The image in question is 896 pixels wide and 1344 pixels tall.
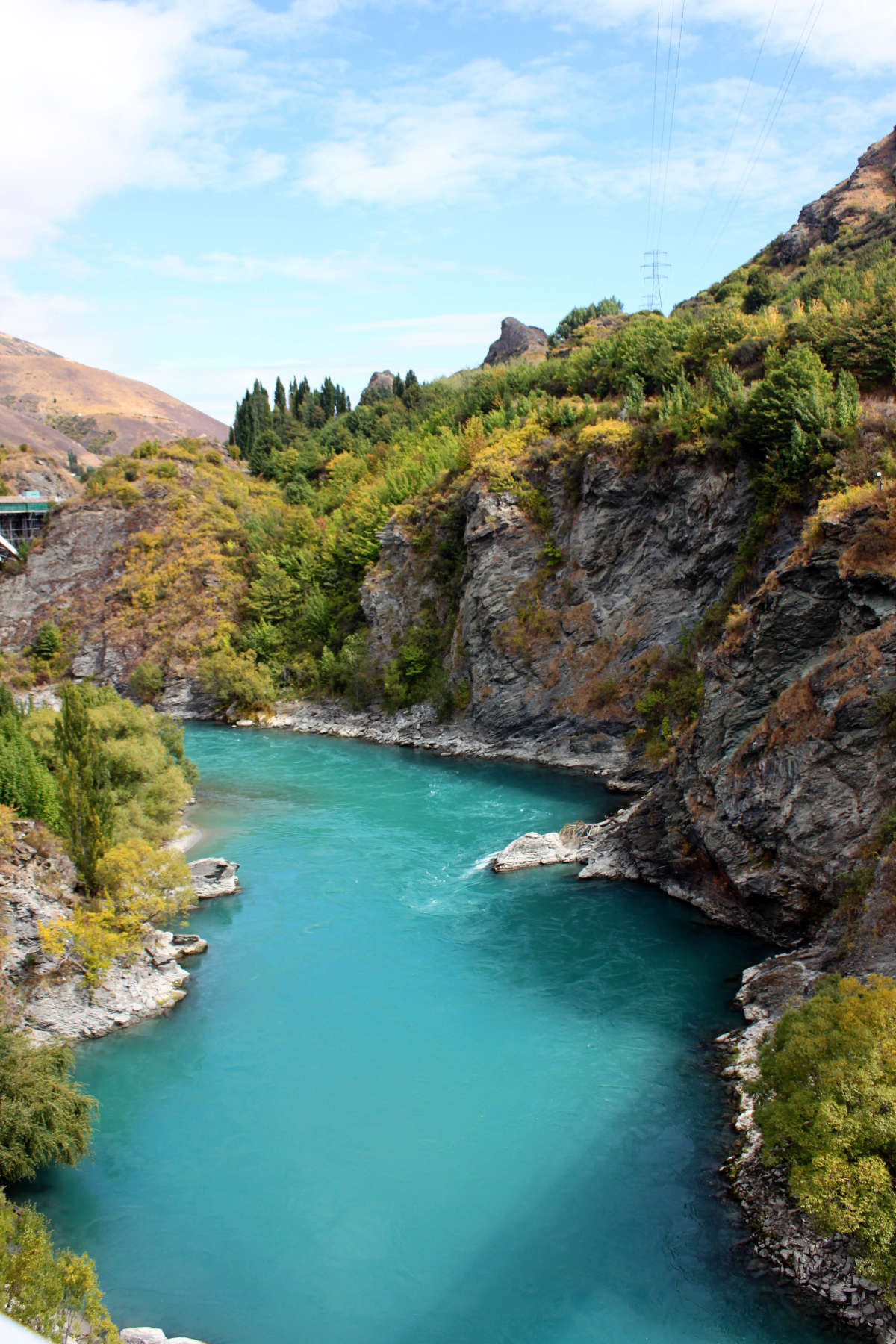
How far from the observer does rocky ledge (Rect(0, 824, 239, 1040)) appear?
70.6 ft

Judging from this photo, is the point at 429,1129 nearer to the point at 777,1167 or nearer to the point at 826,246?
the point at 777,1167

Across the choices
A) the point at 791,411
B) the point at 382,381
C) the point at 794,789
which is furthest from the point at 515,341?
the point at 794,789

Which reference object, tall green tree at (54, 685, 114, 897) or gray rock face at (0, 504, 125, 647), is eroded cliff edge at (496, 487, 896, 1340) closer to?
tall green tree at (54, 685, 114, 897)

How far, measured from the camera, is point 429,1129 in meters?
18.0

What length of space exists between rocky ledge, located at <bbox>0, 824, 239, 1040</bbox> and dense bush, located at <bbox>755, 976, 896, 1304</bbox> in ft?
48.6

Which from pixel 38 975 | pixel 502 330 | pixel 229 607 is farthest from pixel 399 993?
pixel 502 330

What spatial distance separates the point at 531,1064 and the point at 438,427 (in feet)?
180

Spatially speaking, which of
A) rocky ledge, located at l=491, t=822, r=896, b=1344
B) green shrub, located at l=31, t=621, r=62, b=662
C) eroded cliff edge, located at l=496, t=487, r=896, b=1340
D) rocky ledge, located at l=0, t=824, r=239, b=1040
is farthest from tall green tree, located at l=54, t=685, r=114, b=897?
green shrub, located at l=31, t=621, r=62, b=662

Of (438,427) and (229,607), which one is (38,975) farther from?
(438,427)

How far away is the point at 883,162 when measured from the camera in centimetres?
5741

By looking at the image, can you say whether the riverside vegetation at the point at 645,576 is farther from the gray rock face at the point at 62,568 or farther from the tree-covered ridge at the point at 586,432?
the gray rock face at the point at 62,568

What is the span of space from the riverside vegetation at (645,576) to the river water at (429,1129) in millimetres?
2377

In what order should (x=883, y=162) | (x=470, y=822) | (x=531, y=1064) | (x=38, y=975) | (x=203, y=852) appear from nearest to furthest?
(x=531, y=1064), (x=38, y=975), (x=203, y=852), (x=470, y=822), (x=883, y=162)

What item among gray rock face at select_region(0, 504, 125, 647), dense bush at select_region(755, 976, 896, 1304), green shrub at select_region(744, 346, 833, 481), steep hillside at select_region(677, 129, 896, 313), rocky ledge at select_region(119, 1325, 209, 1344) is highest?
steep hillside at select_region(677, 129, 896, 313)
